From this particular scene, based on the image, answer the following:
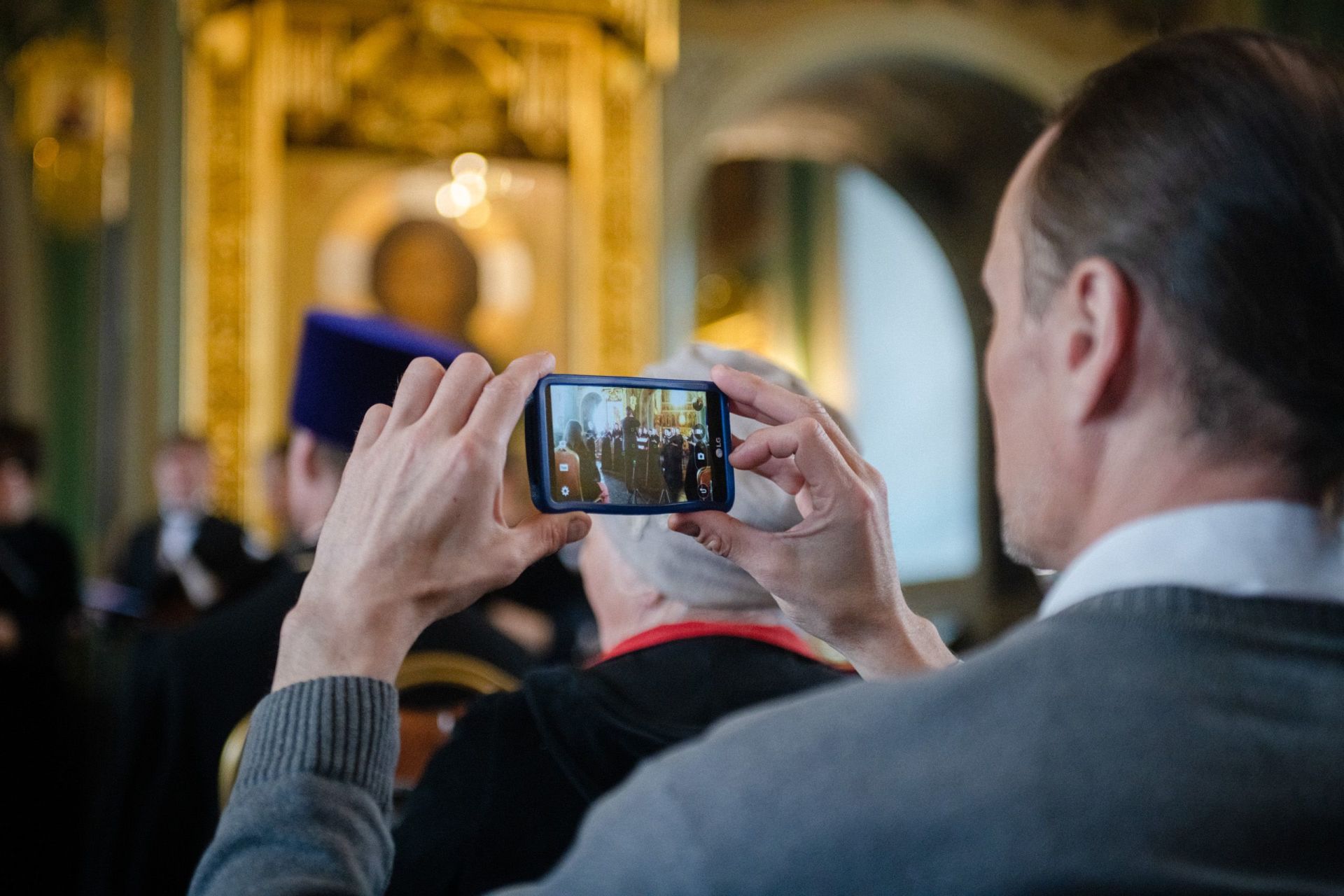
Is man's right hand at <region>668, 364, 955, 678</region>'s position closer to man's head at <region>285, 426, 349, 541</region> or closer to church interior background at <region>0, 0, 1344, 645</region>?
man's head at <region>285, 426, 349, 541</region>

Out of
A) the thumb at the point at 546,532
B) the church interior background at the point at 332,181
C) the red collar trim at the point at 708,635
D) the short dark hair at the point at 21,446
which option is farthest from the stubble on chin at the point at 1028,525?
the church interior background at the point at 332,181

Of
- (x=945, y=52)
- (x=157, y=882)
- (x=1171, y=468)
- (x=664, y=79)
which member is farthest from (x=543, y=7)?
(x=1171, y=468)

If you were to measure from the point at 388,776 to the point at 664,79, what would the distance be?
783 centimetres

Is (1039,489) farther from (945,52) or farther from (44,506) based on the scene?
(945,52)

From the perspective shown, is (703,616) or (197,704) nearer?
(703,616)

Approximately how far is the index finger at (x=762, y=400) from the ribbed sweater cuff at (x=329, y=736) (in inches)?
16.7

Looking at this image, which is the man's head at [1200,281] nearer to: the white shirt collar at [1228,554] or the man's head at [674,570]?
the white shirt collar at [1228,554]

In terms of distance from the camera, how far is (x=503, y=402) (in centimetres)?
101

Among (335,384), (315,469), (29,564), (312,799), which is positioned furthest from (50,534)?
(312,799)

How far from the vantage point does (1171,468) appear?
86 centimetres

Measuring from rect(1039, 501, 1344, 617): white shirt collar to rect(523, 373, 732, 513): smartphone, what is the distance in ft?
1.33

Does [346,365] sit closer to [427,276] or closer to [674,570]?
[674,570]

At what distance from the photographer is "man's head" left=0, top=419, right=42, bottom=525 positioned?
17.9ft

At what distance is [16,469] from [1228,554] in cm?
564
